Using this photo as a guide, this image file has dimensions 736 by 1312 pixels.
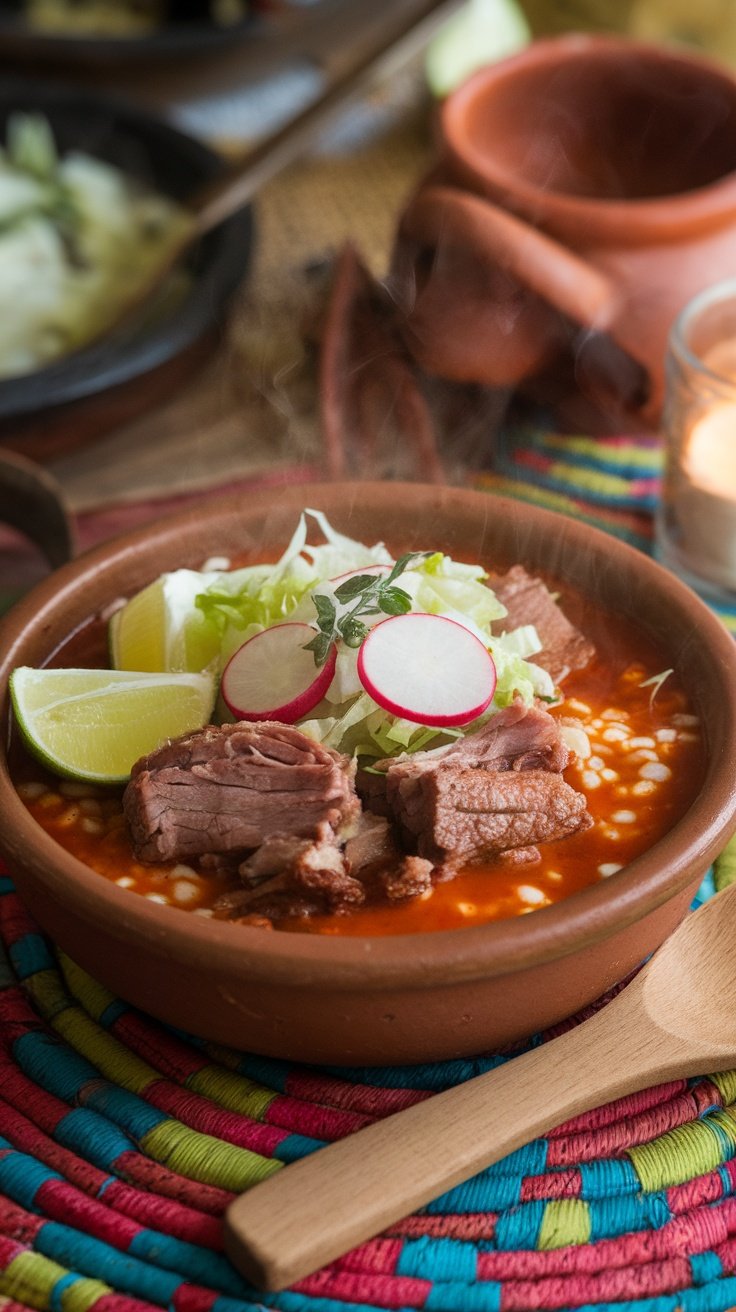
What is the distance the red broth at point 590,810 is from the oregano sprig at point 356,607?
1.28ft

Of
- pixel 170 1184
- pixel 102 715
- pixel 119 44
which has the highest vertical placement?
pixel 119 44

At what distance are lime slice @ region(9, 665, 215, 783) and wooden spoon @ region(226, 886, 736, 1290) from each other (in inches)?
28.9

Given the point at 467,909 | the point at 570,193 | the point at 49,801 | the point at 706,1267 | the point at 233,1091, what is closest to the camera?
the point at 706,1267

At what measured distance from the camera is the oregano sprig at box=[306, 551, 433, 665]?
87.7 inches

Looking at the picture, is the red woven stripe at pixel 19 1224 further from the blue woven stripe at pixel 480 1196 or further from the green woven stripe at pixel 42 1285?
the blue woven stripe at pixel 480 1196

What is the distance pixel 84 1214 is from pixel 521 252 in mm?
2455

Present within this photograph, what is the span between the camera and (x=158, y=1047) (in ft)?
7.16

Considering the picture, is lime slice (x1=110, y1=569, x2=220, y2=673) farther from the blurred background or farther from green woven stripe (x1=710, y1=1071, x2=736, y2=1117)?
green woven stripe (x1=710, y1=1071, x2=736, y2=1117)

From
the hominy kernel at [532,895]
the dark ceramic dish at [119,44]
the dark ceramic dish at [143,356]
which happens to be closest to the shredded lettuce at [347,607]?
the hominy kernel at [532,895]

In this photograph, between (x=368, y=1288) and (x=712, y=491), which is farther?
(x=712, y=491)

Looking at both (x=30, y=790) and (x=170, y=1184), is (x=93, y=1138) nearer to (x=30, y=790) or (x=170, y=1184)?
(x=170, y=1184)

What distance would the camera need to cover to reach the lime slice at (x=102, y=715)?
2.26m

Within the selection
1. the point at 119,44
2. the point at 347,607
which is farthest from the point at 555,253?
the point at 119,44

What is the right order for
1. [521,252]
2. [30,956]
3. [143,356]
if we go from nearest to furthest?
[30,956] < [521,252] < [143,356]
